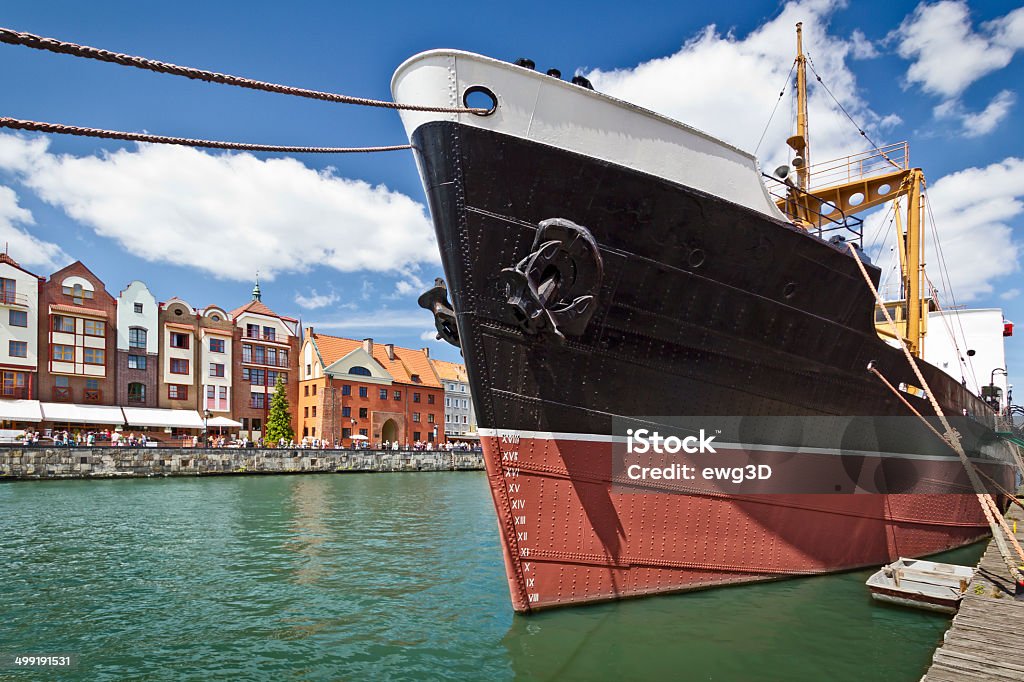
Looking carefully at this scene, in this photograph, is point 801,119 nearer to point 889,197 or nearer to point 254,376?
point 889,197

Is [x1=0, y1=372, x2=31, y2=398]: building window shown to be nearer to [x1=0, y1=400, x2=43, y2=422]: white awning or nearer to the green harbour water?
[x1=0, y1=400, x2=43, y2=422]: white awning

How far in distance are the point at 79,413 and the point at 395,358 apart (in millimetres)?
27100

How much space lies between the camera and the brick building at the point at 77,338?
39.3 metres

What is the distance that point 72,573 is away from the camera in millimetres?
10219

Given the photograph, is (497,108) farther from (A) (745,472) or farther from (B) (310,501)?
(B) (310,501)

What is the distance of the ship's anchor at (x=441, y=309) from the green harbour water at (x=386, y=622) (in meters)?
3.95

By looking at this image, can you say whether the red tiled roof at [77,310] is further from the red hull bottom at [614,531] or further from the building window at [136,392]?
the red hull bottom at [614,531]

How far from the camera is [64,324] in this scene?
40.2 m

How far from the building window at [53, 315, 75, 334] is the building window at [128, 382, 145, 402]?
5.33m

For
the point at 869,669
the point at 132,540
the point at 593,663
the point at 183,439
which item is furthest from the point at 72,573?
the point at 183,439

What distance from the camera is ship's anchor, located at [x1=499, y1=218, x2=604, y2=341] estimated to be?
6.88 m

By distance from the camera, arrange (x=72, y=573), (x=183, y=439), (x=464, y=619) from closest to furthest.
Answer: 1. (x=464, y=619)
2. (x=72, y=573)
3. (x=183, y=439)

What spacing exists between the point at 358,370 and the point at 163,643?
155 feet

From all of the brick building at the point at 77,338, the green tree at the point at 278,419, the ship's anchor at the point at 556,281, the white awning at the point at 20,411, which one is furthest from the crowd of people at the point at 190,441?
the ship's anchor at the point at 556,281
